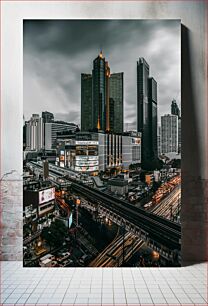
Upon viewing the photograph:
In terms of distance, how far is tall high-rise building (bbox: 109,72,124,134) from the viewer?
223 centimetres

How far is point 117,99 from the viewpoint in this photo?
7.38 feet

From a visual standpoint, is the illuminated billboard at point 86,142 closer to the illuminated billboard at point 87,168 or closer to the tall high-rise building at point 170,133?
the illuminated billboard at point 87,168

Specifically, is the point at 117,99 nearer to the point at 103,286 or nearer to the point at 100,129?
the point at 100,129

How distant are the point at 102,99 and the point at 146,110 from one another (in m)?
0.32

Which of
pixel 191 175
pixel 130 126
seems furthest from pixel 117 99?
pixel 191 175

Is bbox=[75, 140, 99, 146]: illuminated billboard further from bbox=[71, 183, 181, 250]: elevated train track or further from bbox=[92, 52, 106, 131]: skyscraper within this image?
bbox=[71, 183, 181, 250]: elevated train track

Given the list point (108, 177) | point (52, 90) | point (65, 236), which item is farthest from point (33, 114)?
point (65, 236)

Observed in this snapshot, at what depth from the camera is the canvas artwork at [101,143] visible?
2.17m

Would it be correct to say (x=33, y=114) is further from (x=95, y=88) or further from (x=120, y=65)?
(x=120, y=65)

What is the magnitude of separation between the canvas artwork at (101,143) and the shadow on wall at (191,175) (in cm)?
5

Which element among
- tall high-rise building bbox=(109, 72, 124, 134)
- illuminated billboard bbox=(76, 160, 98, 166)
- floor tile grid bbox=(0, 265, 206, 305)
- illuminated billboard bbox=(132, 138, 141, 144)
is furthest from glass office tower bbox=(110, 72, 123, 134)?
floor tile grid bbox=(0, 265, 206, 305)

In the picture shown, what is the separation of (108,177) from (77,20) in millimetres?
1090

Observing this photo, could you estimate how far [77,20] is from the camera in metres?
2.19

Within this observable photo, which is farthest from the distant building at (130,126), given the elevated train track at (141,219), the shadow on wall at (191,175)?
the elevated train track at (141,219)
